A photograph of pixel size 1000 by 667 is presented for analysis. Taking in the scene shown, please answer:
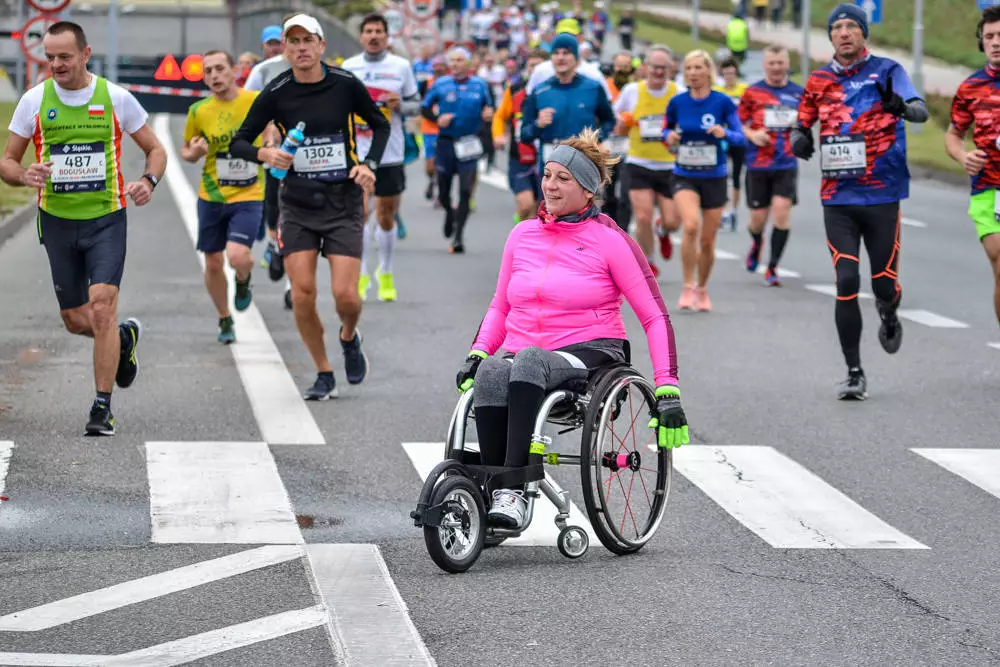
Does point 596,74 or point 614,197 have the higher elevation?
point 596,74

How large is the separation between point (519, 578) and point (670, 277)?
1165cm

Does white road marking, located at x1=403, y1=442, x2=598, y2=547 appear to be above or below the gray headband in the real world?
below

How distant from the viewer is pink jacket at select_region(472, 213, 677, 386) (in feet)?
24.6

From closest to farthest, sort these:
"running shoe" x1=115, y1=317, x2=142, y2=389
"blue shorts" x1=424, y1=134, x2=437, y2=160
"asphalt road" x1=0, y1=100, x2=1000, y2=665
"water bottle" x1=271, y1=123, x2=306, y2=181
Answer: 1. "asphalt road" x1=0, y1=100, x2=1000, y2=665
2. "running shoe" x1=115, y1=317, x2=142, y2=389
3. "water bottle" x1=271, y1=123, x2=306, y2=181
4. "blue shorts" x1=424, y1=134, x2=437, y2=160

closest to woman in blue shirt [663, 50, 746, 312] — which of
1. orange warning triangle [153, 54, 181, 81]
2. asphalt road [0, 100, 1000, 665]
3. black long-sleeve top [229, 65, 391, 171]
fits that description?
asphalt road [0, 100, 1000, 665]

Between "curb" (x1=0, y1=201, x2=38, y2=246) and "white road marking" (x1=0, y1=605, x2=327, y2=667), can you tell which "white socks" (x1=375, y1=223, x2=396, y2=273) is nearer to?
"curb" (x1=0, y1=201, x2=38, y2=246)

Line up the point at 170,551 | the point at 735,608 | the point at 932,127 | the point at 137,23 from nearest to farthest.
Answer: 1. the point at 735,608
2. the point at 170,551
3. the point at 932,127
4. the point at 137,23

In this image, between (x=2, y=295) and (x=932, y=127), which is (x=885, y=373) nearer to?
(x=2, y=295)

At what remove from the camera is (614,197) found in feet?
63.5

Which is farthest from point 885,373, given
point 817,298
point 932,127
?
point 932,127

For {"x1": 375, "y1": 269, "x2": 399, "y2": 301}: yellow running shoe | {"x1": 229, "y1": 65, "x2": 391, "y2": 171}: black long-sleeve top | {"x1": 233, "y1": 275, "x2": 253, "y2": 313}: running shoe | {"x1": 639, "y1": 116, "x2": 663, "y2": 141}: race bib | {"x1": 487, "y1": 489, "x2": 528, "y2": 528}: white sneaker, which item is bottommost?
{"x1": 375, "y1": 269, "x2": 399, "y2": 301}: yellow running shoe

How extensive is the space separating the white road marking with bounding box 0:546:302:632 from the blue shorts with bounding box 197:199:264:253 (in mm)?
6165

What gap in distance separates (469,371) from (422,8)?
2844cm

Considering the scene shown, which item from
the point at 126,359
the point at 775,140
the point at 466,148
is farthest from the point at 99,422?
the point at 466,148
